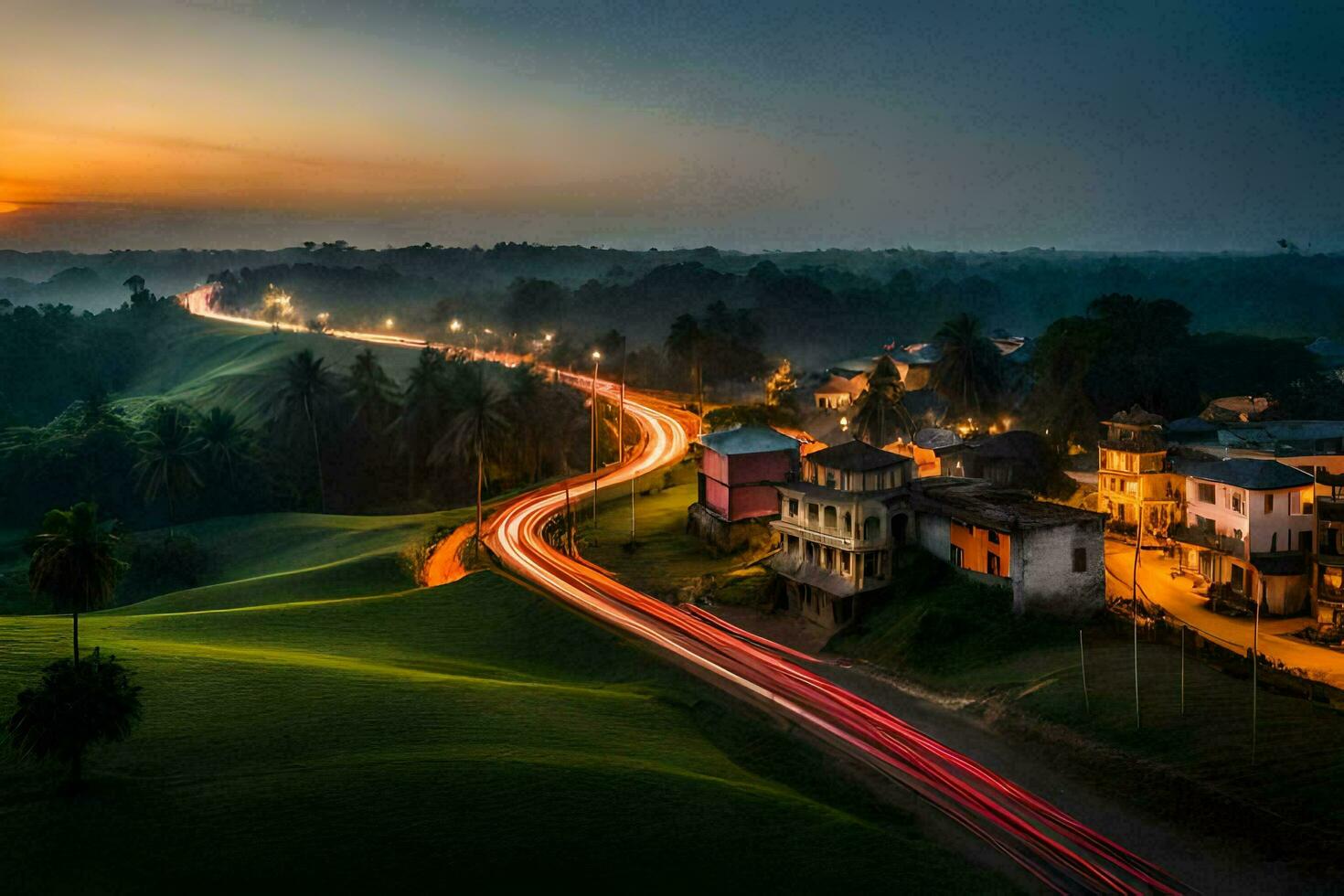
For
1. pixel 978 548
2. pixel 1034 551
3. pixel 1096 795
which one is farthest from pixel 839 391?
pixel 1096 795

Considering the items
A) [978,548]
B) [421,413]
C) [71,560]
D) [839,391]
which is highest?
[839,391]

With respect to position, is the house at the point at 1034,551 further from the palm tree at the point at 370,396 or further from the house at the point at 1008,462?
the palm tree at the point at 370,396

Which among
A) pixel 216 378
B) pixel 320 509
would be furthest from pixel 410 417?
pixel 216 378

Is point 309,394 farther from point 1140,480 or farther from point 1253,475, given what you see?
point 1253,475

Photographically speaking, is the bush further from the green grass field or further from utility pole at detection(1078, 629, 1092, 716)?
utility pole at detection(1078, 629, 1092, 716)

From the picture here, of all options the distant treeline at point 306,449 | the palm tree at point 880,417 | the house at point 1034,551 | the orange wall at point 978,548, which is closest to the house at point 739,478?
the orange wall at point 978,548
